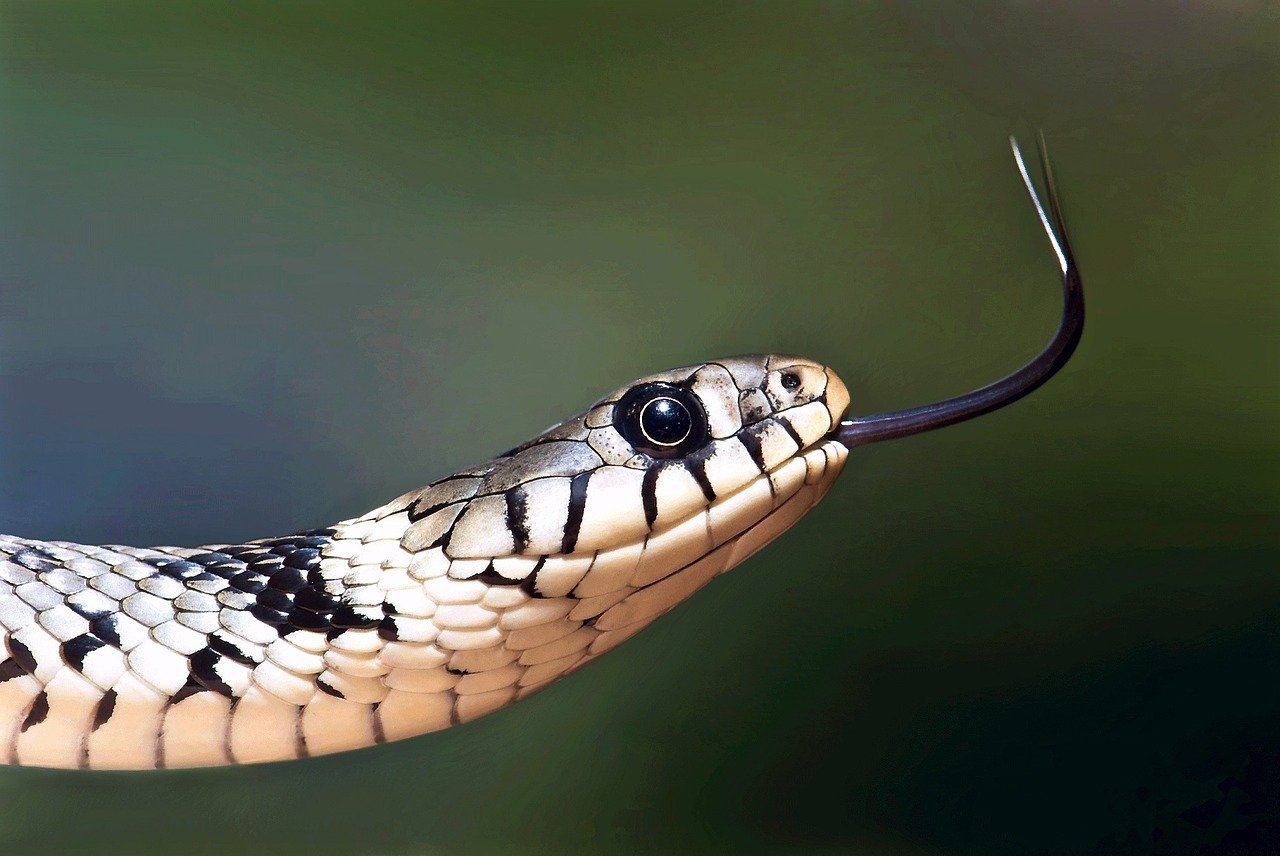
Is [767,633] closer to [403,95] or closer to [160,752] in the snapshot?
[160,752]

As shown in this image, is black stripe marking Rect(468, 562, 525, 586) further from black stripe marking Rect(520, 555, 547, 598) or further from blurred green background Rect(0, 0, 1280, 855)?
blurred green background Rect(0, 0, 1280, 855)

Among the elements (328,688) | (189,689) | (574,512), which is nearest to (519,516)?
(574,512)

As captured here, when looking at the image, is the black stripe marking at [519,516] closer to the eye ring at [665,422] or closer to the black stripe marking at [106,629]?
the eye ring at [665,422]

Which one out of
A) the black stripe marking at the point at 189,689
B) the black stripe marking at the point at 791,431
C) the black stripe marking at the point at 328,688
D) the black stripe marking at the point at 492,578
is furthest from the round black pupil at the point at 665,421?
the black stripe marking at the point at 189,689

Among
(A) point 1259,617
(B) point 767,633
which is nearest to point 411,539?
(B) point 767,633

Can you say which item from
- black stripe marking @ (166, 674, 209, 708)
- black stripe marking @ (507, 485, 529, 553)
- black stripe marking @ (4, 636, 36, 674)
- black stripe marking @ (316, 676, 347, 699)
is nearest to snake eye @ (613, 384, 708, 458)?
black stripe marking @ (507, 485, 529, 553)
